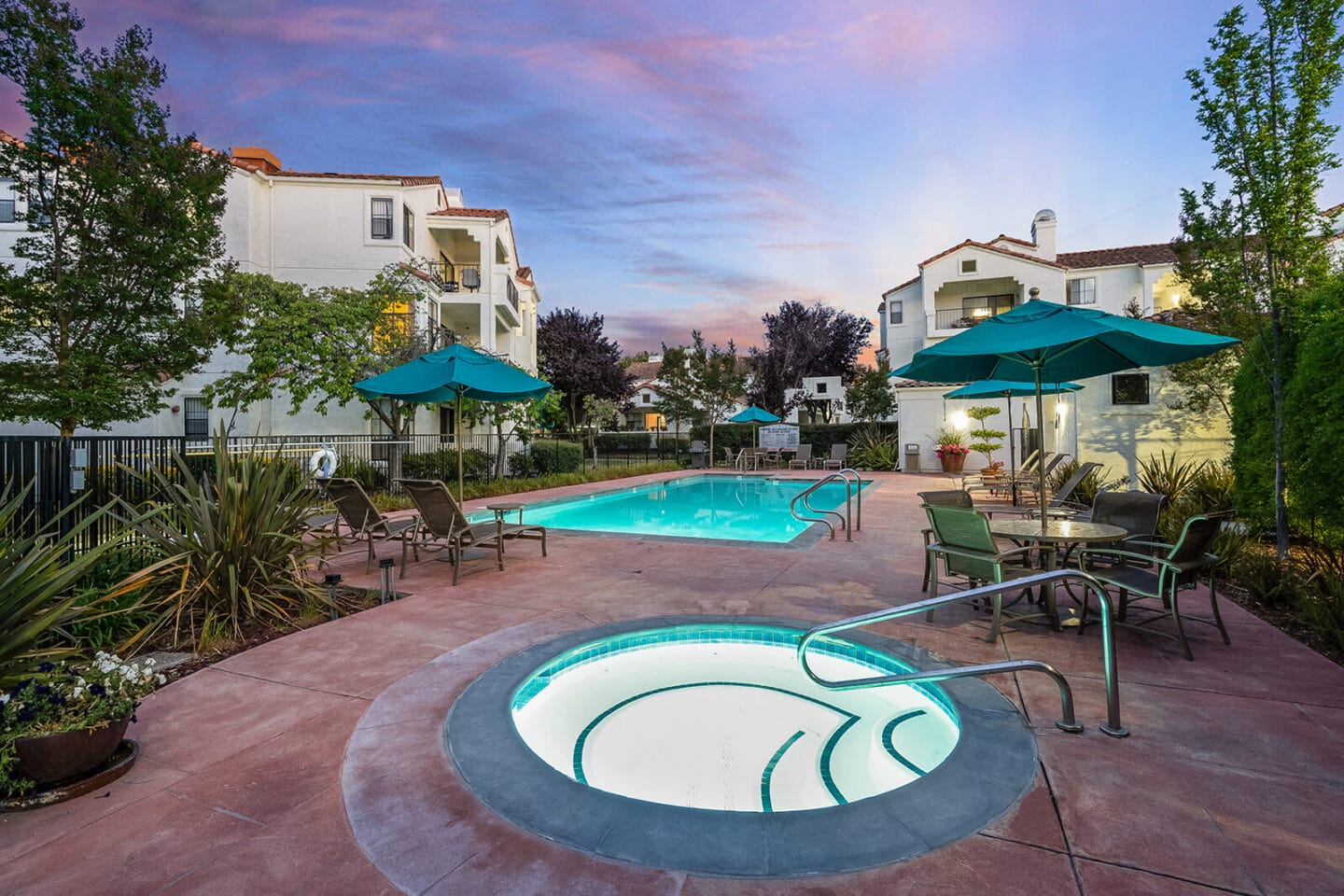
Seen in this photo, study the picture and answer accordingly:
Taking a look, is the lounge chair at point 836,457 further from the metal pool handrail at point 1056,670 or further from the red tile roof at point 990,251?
the metal pool handrail at point 1056,670

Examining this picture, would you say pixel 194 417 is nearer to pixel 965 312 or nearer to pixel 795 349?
pixel 795 349

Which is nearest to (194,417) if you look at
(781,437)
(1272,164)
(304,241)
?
(304,241)

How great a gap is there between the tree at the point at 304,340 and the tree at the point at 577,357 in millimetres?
20056

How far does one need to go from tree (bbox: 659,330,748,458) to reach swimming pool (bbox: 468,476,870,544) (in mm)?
6956

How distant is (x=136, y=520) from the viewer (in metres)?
3.62

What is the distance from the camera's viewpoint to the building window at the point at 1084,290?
27.3 m

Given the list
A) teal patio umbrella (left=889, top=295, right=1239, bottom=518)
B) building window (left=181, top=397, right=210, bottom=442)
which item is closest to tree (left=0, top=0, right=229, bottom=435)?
building window (left=181, top=397, right=210, bottom=442)

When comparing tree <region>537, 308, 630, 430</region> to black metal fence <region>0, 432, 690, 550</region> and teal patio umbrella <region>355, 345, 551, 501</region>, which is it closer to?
black metal fence <region>0, 432, 690, 550</region>

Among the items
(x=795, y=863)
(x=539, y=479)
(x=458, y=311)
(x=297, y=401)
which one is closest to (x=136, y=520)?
(x=795, y=863)

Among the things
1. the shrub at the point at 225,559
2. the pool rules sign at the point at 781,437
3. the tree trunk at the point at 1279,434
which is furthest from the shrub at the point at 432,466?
the tree trunk at the point at 1279,434

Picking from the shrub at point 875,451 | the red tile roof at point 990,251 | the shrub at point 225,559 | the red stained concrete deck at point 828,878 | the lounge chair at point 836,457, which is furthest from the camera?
the red tile roof at point 990,251

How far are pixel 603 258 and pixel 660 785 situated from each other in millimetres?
31485

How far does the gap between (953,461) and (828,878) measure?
20.2 meters

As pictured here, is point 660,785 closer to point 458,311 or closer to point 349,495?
point 349,495
